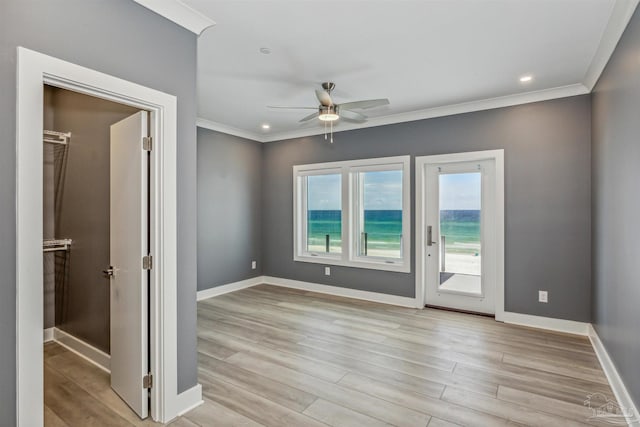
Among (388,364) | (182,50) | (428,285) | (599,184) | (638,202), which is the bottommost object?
(388,364)

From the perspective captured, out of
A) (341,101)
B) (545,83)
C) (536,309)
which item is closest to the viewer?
(545,83)

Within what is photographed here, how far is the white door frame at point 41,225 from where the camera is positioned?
1.52 metres

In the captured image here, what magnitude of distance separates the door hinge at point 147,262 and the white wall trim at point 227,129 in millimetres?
3358

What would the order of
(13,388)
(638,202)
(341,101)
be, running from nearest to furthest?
(13,388) < (638,202) < (341,101)

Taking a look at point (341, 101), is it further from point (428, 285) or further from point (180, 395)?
point (180, 395)

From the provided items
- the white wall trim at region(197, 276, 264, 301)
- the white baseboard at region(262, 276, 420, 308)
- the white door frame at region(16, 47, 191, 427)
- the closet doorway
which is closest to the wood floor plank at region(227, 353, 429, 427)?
the white door frame at region(16, 47, 191, 427)

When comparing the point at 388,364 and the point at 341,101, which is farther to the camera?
the point at 341,101

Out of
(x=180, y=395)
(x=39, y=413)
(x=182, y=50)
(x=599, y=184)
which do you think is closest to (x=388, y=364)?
(x=180, y=395)

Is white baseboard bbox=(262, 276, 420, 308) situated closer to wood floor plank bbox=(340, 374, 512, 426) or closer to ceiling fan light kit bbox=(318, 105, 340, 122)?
wood floor plank bbox=(340, 374, 512, 426)

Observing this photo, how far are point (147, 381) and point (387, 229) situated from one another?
3.78 m

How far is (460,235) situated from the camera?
4.54m

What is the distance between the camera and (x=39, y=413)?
5.16 feet

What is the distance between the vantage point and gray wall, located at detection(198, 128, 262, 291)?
17.1ft

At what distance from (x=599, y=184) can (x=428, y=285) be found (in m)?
2.36
